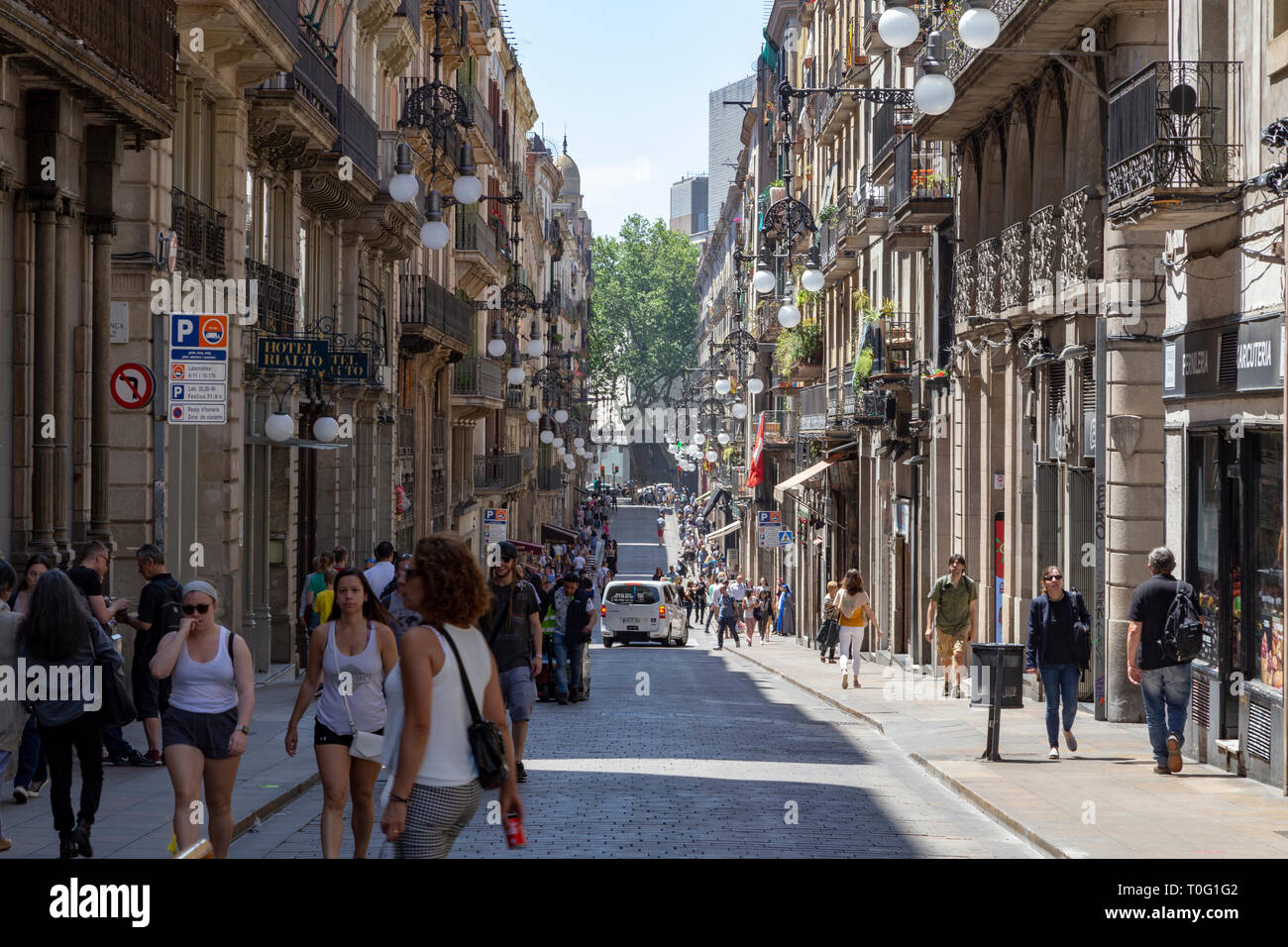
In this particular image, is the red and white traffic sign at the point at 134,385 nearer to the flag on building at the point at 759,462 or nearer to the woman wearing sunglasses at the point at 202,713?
the woman wearing sunglasses at the point at 202,713

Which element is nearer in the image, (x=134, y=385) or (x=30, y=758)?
(x=30, y=758)

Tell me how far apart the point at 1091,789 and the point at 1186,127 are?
217 inches

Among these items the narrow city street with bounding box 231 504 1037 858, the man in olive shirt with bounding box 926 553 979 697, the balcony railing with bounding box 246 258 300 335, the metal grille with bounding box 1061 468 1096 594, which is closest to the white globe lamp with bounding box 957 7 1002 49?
the narrow city street with bounding box 231 504 1037 858

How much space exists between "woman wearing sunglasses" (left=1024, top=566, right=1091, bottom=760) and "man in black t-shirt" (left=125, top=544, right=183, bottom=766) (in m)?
7.15

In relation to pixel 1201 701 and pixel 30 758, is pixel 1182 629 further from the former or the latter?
pixel 30 758

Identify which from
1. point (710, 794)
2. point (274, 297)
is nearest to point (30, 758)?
point (710, 794)

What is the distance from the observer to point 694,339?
133m

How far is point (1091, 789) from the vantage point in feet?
43.3

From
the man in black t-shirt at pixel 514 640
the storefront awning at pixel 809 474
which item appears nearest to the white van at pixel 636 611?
the storefront awning at pixel 809 474

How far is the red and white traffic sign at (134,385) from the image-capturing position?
14.3 meters

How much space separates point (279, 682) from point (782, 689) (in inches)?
291

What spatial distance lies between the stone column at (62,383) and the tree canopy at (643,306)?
114 metres

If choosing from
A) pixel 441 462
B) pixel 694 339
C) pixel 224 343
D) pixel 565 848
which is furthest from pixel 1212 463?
pixel 694 339

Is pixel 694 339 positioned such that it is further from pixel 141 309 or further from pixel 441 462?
pixel 141 309
